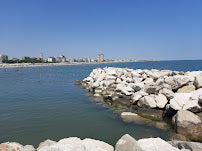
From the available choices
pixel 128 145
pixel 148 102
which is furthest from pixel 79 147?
pixel 148 102

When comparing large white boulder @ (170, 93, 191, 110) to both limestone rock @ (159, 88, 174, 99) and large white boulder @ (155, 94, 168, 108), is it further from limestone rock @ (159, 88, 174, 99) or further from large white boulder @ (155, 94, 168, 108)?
limestone rock @ (159, 88, 174, 99)

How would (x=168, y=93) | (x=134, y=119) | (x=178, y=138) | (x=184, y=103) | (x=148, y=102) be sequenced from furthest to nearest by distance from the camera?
(x=168, y=93) < (x=148, y=102) < (x=134, y=119) < (x=184, y=103) < (x=178, y=138)

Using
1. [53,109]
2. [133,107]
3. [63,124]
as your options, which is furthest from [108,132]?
[53,109]

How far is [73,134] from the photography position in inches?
276

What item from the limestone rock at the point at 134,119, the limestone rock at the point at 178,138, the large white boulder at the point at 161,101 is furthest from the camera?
the large white boulder at the point at 161,101

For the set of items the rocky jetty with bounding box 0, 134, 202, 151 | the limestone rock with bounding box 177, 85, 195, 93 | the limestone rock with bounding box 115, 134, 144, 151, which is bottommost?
the rocky jetty with bounding box 0, 134, 202, 151

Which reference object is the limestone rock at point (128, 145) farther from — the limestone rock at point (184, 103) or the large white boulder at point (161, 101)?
the large white boulder at point (161, 101)

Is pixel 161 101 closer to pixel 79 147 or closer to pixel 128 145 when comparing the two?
pixel 128 145

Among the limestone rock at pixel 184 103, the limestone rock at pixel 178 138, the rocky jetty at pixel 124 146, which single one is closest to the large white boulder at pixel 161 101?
the limestone rock at pixel 184 103

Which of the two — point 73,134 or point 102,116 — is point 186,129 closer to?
point 102,116

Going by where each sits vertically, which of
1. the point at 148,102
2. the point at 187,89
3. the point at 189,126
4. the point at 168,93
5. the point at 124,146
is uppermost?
the point at 187,89

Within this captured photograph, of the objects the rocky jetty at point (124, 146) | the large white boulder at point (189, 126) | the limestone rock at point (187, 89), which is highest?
the limestone rock at point (187, 89)

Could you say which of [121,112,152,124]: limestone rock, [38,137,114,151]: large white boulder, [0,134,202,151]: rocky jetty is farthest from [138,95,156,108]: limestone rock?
[38,137,114,151]: large white boulder

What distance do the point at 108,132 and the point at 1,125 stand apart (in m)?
6.33
